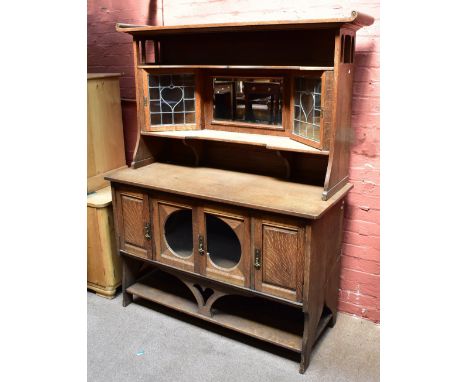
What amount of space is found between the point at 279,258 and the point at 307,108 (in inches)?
29.4

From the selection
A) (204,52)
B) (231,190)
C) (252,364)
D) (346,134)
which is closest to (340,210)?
(346,134)

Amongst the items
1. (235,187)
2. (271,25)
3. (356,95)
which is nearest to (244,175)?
(235,187)

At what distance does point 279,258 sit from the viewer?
2119mm

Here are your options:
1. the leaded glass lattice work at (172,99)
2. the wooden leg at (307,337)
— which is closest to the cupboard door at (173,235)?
the leaded glass lattice work at (172,99)

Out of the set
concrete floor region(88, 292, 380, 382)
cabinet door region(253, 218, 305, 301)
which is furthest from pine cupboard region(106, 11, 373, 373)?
concrete floor region(88, 292, 380, 382)

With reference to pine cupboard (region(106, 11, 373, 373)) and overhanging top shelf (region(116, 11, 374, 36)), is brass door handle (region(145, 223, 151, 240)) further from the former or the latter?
overhanging top shelf (region(116, 11, 374, 36))

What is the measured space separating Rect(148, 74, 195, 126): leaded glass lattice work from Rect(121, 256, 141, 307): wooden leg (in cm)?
86

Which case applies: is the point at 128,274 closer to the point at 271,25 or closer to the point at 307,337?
the point at 307,337

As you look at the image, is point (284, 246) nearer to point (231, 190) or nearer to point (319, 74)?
point (231, 190)

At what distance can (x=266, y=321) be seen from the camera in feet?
7.98

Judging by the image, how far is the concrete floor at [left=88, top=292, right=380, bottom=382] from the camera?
2219mm

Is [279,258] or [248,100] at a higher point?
[248,100]

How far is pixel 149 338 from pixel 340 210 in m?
1.27

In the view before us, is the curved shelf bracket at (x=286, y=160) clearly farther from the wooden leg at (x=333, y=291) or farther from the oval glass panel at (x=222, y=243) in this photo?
the wooden leg at (x=333, y=291)
